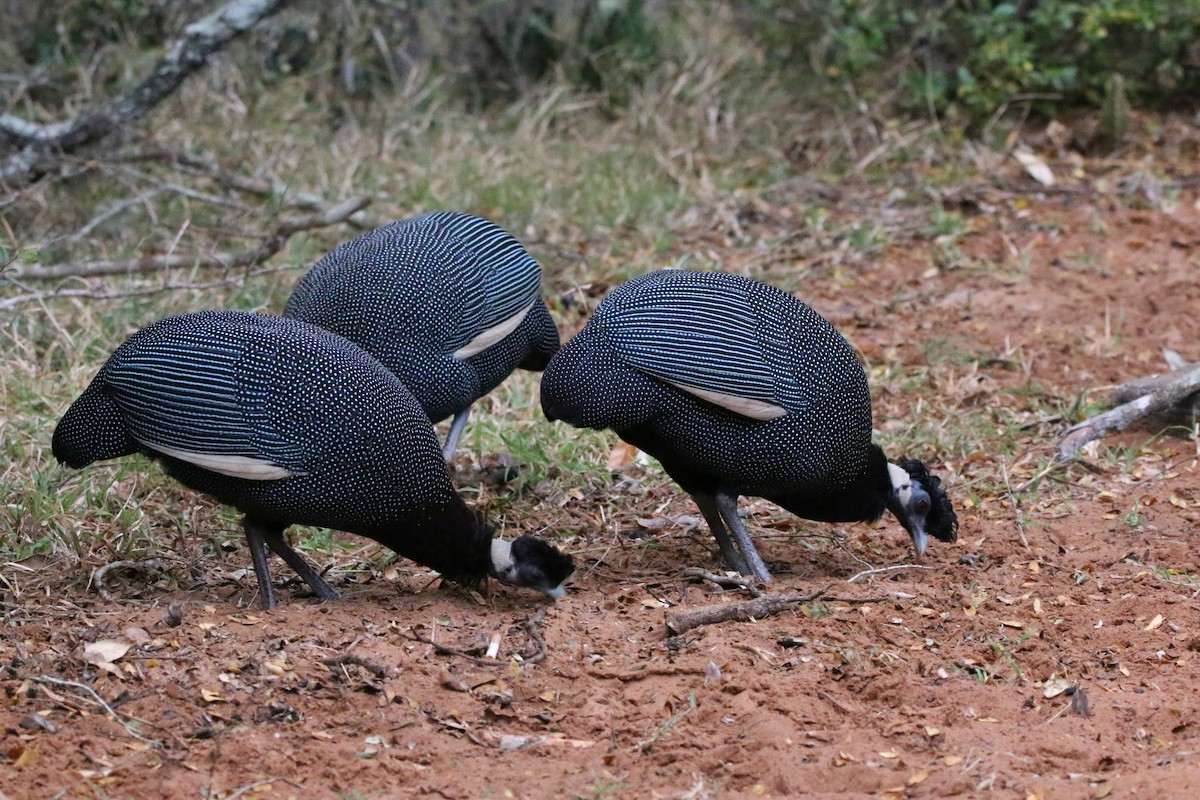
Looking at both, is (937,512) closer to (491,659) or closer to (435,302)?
(491,659)

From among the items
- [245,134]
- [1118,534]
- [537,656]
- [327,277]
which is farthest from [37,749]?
[245,134]

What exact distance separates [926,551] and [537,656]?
156 centimetres

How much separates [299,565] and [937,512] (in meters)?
1.98

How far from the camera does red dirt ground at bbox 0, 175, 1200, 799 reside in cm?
309

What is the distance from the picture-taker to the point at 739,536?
14.6 ft

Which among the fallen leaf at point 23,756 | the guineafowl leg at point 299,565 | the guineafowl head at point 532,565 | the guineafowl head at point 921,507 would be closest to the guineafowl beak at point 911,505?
the guineafowl head at point 921,507

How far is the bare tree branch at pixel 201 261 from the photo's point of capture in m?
5.98

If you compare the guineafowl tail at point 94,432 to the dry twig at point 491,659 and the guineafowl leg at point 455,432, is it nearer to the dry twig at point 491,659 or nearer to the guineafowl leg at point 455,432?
the dry twig at point 491,659

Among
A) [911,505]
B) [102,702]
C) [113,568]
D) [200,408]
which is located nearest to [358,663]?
[102,702]

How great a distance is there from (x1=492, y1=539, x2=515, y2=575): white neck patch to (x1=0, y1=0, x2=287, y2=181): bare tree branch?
4.06 m

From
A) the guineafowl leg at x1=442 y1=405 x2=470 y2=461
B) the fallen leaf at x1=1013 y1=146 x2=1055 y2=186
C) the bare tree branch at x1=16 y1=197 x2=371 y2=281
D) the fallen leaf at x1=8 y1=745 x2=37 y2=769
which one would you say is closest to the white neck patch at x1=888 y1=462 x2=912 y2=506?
the guineafowl leg at x1=442 y1=405 x2=470 y2=461

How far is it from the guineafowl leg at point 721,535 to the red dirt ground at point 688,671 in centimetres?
15

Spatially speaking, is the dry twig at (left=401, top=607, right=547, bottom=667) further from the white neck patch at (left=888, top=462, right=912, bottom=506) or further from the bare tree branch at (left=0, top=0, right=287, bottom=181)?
the bare tree branch at (left=0, top=0, right=287, bottom=181)

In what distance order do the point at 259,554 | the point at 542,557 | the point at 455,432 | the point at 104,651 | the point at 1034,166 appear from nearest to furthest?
1. the point at 104,651
2. the point at 542,557
3. the point at 259,554
4. the point at 455,432
5. the point at 1034,166
